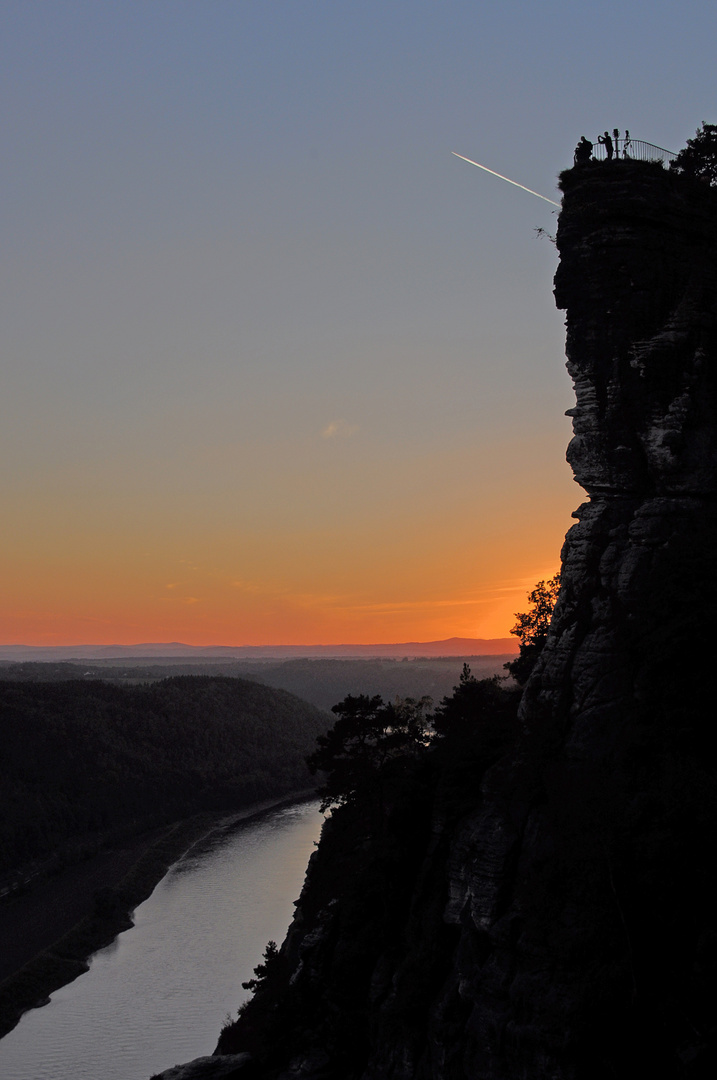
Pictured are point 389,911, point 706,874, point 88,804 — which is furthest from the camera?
point 88,804

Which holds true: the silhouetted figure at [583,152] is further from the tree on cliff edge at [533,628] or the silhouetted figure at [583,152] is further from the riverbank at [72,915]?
the riverbank at [72,915]

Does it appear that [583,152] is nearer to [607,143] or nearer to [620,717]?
[607,143]

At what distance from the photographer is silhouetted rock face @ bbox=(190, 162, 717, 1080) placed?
2159 cm

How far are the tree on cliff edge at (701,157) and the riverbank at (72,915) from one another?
167ft

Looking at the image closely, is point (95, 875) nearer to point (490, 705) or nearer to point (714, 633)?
point (490, 705)

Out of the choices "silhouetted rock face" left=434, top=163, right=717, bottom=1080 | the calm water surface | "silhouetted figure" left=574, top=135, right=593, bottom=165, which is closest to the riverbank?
the calm water surface

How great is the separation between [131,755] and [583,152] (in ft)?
350

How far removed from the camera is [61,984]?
186 ft

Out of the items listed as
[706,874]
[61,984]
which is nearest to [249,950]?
[61,984]

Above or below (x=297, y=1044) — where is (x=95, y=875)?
below

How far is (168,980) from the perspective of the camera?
5509 cm

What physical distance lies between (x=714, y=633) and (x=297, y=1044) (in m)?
A: 18.3

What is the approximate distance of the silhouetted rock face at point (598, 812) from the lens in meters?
21.6

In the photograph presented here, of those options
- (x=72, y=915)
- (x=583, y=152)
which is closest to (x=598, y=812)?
(x=583, y=152)
